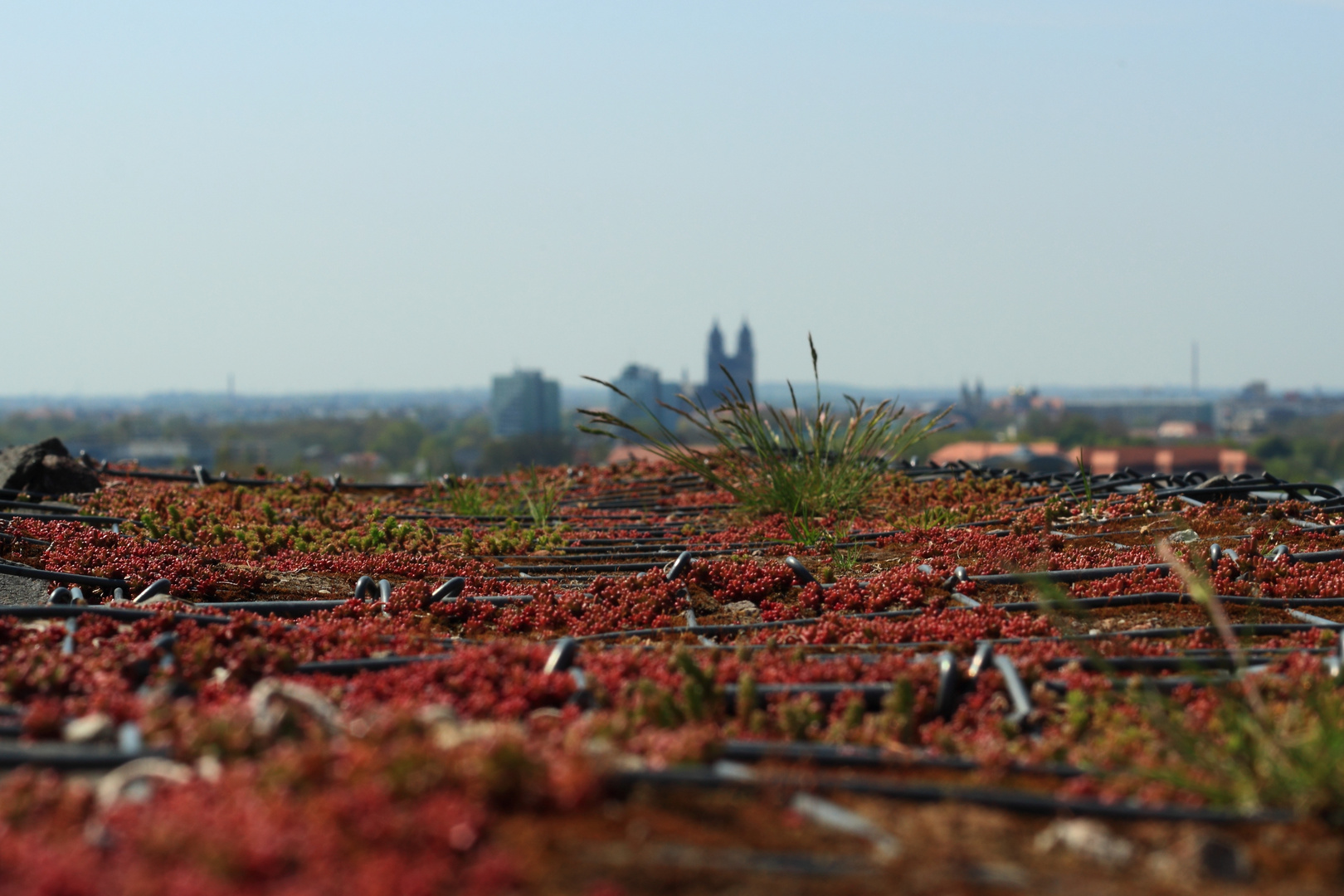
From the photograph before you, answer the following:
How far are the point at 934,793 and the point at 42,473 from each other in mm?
7051

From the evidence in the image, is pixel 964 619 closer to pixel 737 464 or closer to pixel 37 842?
pixel 37 842

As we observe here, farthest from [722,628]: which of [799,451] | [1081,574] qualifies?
[799,451]

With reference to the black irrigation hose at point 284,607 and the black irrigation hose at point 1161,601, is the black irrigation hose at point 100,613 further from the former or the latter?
the black irrigation hose at point 1161,601

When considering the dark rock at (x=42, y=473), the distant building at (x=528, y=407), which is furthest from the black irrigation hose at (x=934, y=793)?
the distant building at (x=528, y=407)

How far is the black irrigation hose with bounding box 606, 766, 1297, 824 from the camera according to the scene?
204 cm

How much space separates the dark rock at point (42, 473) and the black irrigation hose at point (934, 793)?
6.44 meters

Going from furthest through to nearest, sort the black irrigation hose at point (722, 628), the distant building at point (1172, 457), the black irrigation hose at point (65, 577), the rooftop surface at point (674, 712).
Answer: the distant building at point (1172, 457) → the black irrigation hose at point (65, 577) → the black irrigation hose at point (722, 628) → the rooftop surface at point (674, 712)

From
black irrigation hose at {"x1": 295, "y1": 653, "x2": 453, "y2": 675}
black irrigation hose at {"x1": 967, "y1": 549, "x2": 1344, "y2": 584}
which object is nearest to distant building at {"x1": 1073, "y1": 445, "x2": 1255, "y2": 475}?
black irrigation hose at {"x1": 967, "y1": 549, "x2": 1344, "y2": 584}

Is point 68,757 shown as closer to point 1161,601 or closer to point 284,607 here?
point 284,607

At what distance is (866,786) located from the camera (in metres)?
2.12

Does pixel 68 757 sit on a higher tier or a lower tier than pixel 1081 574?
higher

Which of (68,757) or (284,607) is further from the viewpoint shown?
(284,607)

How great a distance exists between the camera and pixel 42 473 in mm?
7477

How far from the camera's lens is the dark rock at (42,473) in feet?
24.3
